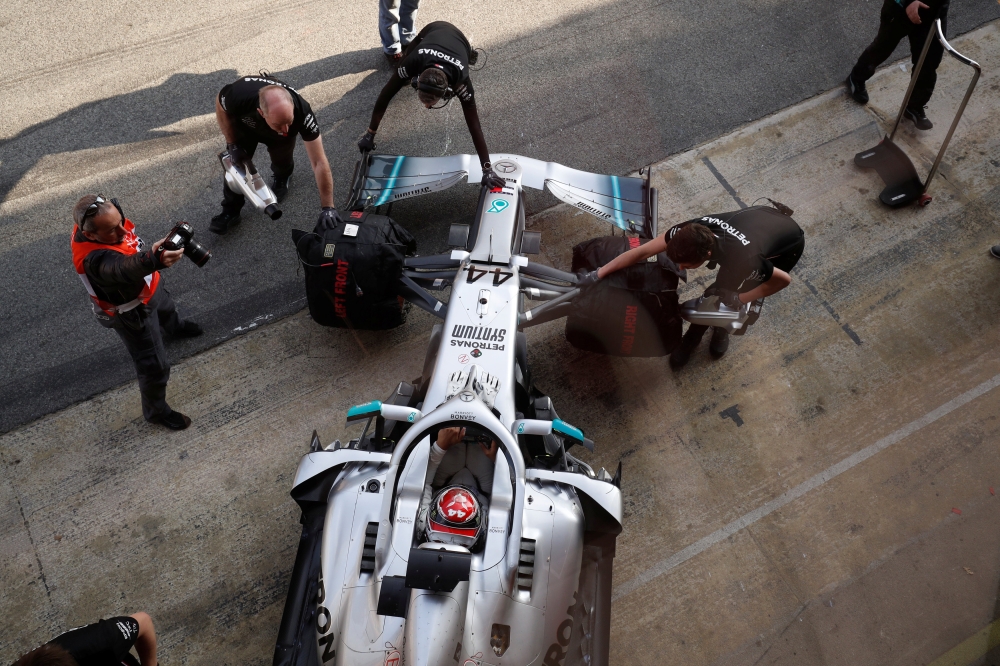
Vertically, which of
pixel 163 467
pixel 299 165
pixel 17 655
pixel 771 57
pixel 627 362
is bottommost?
pixel 17 655

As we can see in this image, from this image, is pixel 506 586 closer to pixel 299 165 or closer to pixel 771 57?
pixel 299 165

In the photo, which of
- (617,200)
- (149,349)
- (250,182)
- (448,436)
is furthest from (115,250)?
(617,200)

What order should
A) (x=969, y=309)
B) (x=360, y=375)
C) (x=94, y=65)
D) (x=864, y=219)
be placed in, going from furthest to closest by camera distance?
(x=94, y=65) → (x=864, y=219) → (x=969, y=309) → (x=360, y=375)

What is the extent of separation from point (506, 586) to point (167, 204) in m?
4.28

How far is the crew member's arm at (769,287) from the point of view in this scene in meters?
4.31

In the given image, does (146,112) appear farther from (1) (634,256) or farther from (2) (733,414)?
(2) (733,414)

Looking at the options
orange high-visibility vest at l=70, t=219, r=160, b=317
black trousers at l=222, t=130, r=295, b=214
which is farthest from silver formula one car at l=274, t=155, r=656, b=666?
black trousers at l=222, t=130, r=295, b=214

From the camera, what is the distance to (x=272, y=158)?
533 centimetres

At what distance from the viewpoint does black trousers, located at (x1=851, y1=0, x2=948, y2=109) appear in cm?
576

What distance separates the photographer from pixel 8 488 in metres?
4.43

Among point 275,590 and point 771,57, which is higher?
point 771,57

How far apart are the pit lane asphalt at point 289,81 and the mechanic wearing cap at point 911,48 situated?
341 millimetres

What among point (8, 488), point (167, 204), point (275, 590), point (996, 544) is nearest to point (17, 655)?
point (8, 488)

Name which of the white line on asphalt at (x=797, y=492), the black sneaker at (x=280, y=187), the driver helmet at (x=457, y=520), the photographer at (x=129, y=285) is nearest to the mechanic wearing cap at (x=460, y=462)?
the driver helmet at (x=457, y=520)
